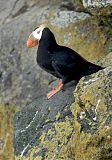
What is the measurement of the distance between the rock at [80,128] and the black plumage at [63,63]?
36 cm

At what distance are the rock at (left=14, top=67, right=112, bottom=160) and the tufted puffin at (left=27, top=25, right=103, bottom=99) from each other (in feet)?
1.16

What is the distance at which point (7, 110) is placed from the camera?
973cm

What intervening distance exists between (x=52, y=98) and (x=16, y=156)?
2.55 ft

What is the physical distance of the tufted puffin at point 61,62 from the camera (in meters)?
6.57

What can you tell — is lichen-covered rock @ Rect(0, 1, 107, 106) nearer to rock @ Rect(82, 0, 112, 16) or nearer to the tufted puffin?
rock @ Rect(82, 0, 112, 16)

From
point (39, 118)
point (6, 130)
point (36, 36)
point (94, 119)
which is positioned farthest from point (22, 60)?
point (94, 119)

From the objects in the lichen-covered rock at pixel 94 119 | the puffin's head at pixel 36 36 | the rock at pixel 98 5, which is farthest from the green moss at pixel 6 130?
the lichen-covered rock at pixel 94 119

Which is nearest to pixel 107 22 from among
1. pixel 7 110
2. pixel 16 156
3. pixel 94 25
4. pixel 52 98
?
pixel 94 25

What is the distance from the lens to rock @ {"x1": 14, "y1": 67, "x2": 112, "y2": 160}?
5.13 metres

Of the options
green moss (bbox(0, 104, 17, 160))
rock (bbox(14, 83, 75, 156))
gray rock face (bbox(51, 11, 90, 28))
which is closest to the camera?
rock (bbox(14, 83, 75, 156))

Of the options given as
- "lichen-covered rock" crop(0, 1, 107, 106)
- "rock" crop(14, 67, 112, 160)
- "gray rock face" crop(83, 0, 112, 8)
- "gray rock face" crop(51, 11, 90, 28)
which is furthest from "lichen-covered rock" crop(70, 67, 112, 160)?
"gray rock face" crop(51, 11, 90, 28)

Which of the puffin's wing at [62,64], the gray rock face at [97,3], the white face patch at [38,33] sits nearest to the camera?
the puffin's wing at [62,64]

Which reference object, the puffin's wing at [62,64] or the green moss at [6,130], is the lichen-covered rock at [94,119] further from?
the green moss at [6,130]

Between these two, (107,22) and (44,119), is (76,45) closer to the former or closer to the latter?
(107,22)
